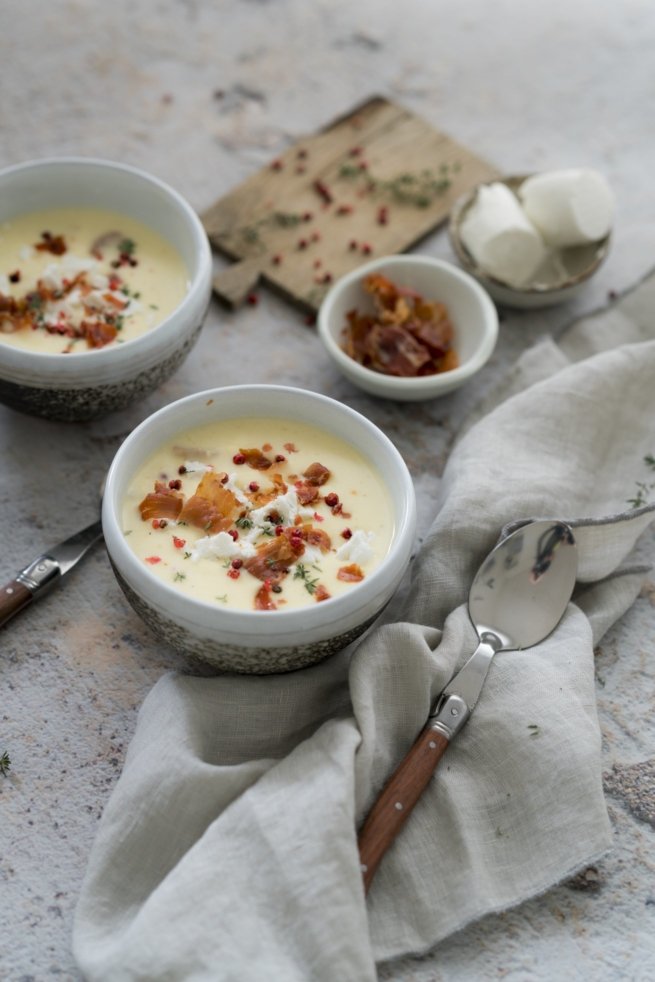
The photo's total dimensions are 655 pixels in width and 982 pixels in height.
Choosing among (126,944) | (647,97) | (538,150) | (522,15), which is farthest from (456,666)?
(522,15)

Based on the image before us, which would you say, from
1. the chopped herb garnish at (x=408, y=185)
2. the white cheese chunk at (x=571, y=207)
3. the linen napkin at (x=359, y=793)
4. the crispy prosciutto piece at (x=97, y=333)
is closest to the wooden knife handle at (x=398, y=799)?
the linen napkin at (x=359, y=793)

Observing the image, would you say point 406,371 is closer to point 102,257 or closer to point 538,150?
point 102,257

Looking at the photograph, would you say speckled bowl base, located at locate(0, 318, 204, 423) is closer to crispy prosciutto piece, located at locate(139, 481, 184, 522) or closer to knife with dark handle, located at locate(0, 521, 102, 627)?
knife with dark handle, located at locate(0, 521, 102, 627)

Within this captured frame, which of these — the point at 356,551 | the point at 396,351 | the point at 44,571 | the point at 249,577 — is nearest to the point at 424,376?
the point at 396,351

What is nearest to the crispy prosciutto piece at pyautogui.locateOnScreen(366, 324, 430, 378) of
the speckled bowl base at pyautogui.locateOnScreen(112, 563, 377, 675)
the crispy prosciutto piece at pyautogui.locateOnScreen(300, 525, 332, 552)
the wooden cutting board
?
the wooden cutting board

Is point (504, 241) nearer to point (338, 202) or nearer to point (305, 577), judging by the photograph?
point (338, 202)
